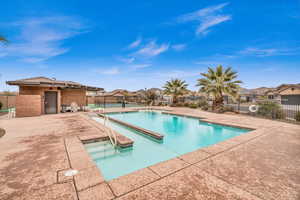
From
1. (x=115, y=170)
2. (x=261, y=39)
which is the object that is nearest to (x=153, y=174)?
(x=115, y=170)

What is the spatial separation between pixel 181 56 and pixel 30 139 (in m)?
20.0

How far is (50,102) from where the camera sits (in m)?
10.0

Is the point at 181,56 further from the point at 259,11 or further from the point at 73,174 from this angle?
the point at 73,174

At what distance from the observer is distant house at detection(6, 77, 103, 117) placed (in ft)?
27.2

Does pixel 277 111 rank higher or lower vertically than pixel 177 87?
lower

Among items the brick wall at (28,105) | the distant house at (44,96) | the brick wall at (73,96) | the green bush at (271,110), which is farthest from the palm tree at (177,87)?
the brick wall at (28,105)

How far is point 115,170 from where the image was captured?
343 centimetres

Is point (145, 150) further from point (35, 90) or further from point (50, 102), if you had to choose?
point (35, 90)

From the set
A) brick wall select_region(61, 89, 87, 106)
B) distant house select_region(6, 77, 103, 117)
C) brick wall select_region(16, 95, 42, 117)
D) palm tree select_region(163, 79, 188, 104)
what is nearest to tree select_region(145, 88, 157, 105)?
palm tree select_region(163, 79, 188, 104)

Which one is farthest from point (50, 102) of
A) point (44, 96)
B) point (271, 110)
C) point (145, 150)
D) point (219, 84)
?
point (271, 110)

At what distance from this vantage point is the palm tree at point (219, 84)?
38.3 ft

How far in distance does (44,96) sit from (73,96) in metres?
2.08

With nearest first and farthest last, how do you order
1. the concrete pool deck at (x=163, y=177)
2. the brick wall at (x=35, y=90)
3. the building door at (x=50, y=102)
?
the concrete pool deck at (x=163, y=177), the brick wall at (x=35, y=90), the building door at (x=50, y=102)

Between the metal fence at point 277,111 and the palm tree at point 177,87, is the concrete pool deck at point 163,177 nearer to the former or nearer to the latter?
the metal fence at point 277,111
